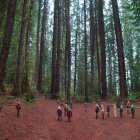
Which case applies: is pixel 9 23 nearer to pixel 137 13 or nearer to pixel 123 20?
pixel 137 13

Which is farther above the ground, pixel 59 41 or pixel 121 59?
pixel 59 41

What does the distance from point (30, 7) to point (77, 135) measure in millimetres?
16046

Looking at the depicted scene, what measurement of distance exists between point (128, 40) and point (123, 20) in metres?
5.25

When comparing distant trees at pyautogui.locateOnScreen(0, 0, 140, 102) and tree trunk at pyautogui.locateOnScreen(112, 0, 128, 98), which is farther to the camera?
tree trunk at pyautogui.locateOnScreen(112, 0, 128, 98)

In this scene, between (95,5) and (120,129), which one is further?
(95,5)

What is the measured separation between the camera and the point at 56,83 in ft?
72.9

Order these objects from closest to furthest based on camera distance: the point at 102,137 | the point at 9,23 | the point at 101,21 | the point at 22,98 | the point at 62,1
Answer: the point at 102,137 → the point at 9,23 → the point at 22,98 → the point at 101,21 → the point at 62,1

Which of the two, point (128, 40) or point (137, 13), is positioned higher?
point (128, 40)

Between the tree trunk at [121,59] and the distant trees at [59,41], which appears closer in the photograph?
the distant trees at [59,41]

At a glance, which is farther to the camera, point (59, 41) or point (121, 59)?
point (59, 41)

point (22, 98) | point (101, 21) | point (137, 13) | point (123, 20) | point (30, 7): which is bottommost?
point (22, 98)

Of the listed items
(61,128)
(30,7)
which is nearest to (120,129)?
(61,128)

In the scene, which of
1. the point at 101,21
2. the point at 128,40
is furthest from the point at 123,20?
the point at 101,21

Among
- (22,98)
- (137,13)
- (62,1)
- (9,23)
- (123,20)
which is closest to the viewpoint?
(9,23)
